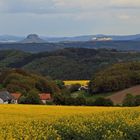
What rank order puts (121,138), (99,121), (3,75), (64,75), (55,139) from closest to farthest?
(55,139)
(121,138)
(99,121)
(3,75)
(64,75)

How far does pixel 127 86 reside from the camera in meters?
110

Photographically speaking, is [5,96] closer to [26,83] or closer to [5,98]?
[5,98]

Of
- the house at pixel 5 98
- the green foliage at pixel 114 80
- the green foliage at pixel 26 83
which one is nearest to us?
the house at pixel 5 98

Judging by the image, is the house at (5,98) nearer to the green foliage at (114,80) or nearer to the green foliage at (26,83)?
the green foliage at (26,83)

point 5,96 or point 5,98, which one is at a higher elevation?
point 5,96

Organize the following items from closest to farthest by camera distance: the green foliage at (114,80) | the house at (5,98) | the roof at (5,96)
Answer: the house at (5,98) < the roof at (5,96) < the green foliage at (114,80)

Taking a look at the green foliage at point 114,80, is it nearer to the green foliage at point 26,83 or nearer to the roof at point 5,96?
the green foliage at point 26,83

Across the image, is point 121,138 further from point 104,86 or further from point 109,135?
point 104,86

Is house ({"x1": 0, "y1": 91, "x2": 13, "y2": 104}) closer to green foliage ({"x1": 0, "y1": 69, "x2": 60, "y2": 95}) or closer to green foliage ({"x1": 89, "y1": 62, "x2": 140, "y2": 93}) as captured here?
green foliage ({"x1": 0, "y1": 69, "x2": 60, "y2": 95})

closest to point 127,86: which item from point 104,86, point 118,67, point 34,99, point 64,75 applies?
point 104,86

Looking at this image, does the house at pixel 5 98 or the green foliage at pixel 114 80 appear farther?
the green foliage at pixel 114 80

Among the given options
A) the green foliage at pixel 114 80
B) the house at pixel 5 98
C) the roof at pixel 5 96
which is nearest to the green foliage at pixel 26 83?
the green foliage at pixel 114 80

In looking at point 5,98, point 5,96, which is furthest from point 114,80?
point 5,98

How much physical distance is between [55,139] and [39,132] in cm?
83
